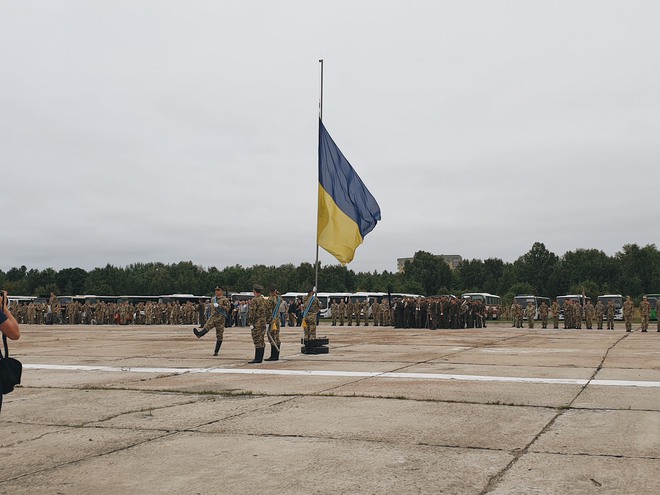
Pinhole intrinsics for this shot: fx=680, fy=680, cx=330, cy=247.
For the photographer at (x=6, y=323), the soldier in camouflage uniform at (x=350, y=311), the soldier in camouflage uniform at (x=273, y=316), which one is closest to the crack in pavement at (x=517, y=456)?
the photographer at (x=6, y=323)

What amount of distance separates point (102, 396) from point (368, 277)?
337 ft

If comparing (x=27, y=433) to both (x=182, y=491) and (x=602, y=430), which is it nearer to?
(x=182, y=491)

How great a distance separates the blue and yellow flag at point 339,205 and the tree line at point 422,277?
238 feet

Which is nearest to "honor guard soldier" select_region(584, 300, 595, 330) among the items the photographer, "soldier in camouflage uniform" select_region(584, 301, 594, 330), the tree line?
"soldier in camouflage uniform" select_region(584, 301, 594, 330)

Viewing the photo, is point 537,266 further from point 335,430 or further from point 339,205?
point 335,430

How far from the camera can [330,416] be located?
7578 mm

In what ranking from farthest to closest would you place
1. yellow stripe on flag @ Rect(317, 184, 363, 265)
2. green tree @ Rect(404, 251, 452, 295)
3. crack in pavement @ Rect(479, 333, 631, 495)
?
green tree @ Rect(404, 251, 452, 295) → yellow stripe on flag @ Rect(317, 184, 363, 265) → crack in pavement @ Rect(479, 333, 631, 495)

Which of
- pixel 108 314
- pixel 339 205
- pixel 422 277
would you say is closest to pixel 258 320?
pixel 339 205

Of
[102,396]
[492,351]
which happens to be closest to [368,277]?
[492,351]

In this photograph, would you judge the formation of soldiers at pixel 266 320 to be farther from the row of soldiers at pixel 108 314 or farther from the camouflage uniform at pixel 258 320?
the row of soldiers at pixel 108 314

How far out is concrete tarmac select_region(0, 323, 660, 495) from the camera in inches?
198

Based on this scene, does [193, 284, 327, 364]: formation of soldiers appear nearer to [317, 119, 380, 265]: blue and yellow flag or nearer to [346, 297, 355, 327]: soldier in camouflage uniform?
[317, 119, 380, 265]: blue and yellow flag

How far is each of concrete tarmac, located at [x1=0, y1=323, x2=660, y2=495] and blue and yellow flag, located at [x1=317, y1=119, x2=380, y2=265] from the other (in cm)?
392

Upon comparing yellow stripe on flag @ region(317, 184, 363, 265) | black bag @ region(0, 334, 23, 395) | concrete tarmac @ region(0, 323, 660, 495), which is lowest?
concrete tarmac @ region(0, 323, 660, 495)
